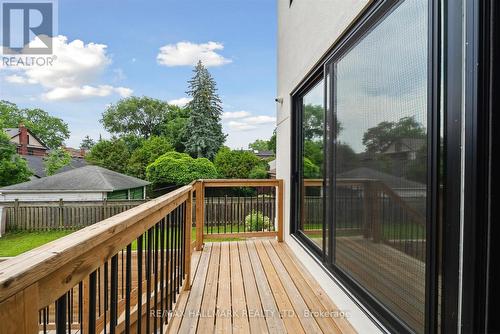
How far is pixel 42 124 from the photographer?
92.7 ft

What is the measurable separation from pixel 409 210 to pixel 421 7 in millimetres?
926

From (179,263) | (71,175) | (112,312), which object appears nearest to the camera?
(112,312)

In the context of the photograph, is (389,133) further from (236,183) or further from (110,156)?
(110,156)

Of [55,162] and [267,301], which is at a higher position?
[55,162]

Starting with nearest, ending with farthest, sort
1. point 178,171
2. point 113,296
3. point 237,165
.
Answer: point 113,296, point 178,171, point 237,165

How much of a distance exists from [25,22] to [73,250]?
665 cm

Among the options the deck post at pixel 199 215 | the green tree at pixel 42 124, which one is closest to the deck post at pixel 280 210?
the deck post at pixel 199 215

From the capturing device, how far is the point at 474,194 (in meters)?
0.97

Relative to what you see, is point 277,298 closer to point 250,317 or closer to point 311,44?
point 250,317

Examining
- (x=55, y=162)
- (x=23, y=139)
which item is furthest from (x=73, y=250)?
(x=23, y=139)

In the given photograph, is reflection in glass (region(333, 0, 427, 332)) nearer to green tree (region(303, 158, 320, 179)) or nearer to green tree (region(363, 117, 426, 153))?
green tree (region(363, 117, 426, 153))

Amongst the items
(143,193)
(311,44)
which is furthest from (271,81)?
(311,44)

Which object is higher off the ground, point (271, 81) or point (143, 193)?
point (271, 81)

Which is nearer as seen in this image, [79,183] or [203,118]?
[79,183]
